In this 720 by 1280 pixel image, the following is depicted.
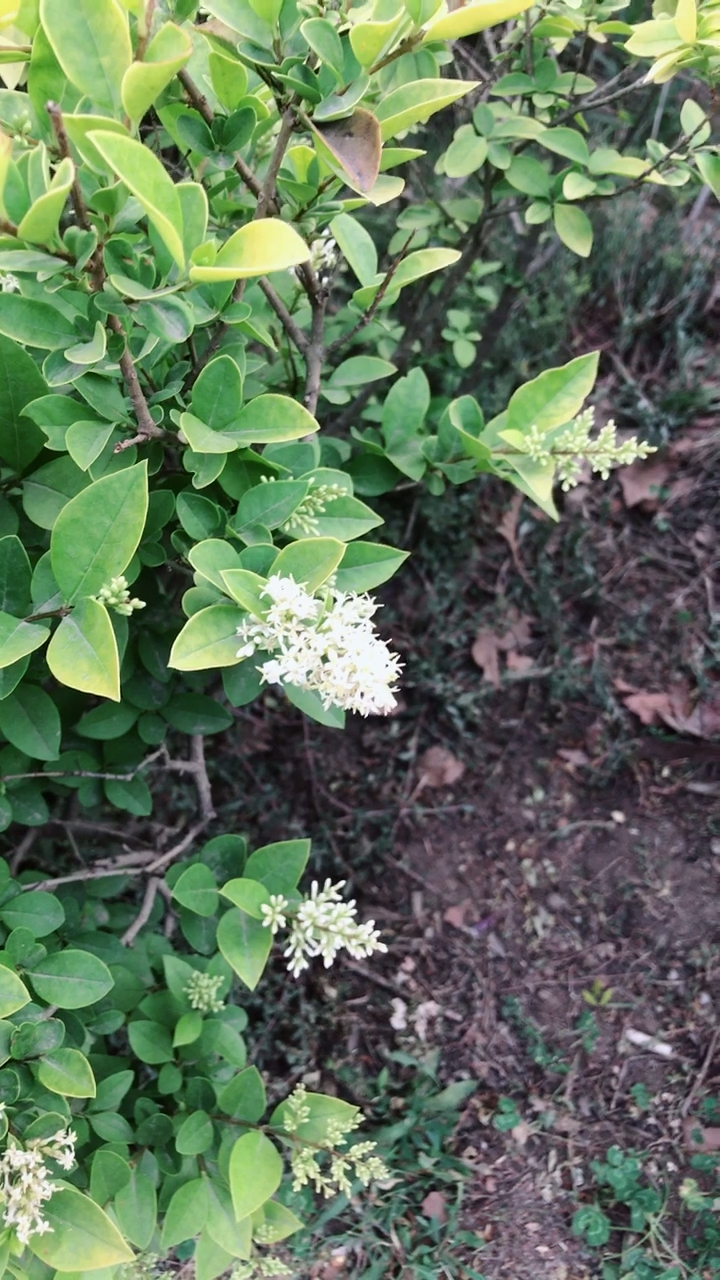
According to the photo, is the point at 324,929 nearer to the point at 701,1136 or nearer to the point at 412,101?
the point at 412,101

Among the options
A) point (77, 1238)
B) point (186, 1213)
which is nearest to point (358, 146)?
point (77, 1238)

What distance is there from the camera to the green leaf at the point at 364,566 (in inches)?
41.7

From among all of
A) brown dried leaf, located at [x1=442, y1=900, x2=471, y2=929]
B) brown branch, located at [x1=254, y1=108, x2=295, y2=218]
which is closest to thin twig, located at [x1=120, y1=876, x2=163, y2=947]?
brown dried leaf, located at [x1=442, y1=900, x2=471, y2=929]

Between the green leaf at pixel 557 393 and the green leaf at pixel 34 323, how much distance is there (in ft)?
2.00

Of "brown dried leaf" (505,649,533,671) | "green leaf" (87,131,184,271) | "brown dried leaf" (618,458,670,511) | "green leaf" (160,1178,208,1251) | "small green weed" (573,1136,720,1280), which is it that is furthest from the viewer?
"brown dried leaf" (618,458,670,511)

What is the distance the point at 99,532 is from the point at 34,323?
220mm

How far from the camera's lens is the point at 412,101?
37.7 inches

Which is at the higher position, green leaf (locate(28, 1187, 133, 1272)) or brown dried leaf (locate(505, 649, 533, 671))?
green leaf (locate(28, 1187, 133, 1272))

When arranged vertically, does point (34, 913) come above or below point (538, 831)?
above

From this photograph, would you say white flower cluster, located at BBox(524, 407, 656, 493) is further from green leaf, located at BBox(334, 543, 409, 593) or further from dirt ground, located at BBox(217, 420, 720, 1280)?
dirt ground, located at BBox(217, 420, 720, 1280)

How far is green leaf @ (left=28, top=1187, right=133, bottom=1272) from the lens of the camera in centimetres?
104

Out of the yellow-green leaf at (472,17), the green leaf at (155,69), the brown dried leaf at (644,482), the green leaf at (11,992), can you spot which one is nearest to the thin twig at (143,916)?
the green leaf at (11,992)

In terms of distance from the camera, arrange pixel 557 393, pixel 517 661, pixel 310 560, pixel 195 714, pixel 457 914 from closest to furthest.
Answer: pixel 310 560
pixel 557 393
pixel 195 714
pixel 457 914
pixel 517 661

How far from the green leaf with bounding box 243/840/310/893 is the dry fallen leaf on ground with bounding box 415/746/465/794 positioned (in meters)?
1.01
